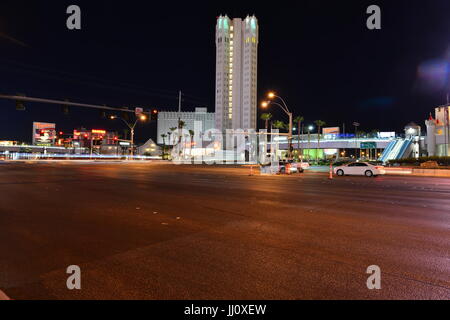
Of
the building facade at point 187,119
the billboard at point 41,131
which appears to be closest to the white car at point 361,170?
the billboard at point 41,131

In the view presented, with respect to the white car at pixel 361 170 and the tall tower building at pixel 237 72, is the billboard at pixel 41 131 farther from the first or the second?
the white car at pixel 361 170

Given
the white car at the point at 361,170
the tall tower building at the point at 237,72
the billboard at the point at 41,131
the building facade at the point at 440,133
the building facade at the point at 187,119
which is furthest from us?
the building facade at the point at 187,119

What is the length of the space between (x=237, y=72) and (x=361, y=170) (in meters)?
114

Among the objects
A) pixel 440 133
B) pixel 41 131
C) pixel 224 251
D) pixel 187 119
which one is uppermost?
pixel 187 119

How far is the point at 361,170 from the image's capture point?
27.9 metres

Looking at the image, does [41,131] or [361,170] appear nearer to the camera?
[361,170]

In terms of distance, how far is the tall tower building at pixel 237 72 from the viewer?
13362cm

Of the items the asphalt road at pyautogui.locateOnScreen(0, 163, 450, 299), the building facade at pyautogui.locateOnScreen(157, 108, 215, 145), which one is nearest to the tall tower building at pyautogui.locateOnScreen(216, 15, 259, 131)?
the building facade at pyautogui.locateOnScreen(157, 108, 215, 145)

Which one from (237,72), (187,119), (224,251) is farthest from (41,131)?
(224,251)

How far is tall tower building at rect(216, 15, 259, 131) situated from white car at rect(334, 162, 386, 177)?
10596 centimetres

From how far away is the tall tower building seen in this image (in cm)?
13362

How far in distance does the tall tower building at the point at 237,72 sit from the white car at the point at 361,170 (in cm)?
10596

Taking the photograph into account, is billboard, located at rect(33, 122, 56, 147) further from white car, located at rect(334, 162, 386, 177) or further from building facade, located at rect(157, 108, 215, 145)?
white car, located at rect(334, 162, 386, 177)

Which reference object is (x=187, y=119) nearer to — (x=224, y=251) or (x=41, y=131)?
(x=41, y=131)
